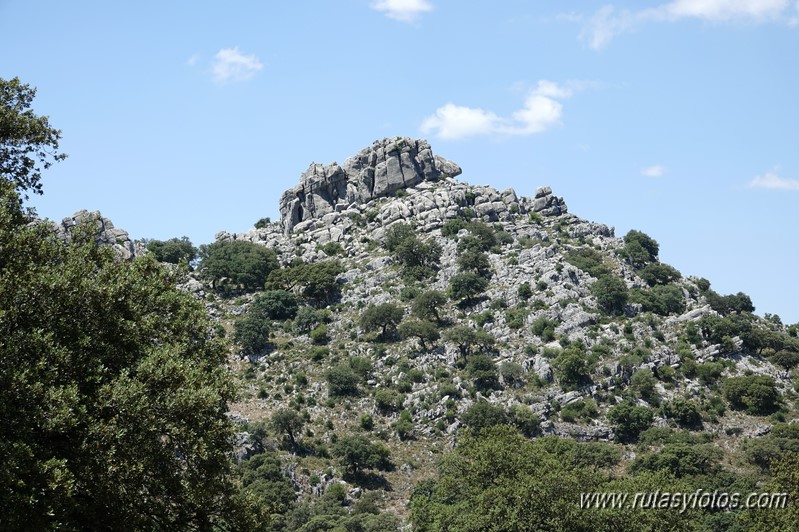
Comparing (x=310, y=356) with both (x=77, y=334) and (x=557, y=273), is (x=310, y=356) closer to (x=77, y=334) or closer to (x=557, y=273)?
(x=557, y=273)

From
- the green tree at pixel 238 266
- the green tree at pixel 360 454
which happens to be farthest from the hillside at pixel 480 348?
the green tree at pixel 238 266

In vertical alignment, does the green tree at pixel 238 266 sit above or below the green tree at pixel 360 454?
above

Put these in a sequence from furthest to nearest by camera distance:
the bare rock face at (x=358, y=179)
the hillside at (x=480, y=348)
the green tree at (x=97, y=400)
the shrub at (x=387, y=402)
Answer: the bare rock face at (x=358, y=179) < the shrub at (x=387, y=402) < the hillside at (x=480, y=348) < the green tree at (x=97, y=400)

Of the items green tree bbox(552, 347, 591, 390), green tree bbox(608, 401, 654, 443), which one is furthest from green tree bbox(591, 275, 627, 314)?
green tree bbox(608, 401, 654, 443)

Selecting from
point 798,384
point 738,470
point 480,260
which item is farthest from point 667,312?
point 738,470

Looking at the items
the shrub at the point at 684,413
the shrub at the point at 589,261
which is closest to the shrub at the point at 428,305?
the shrub at the point at 589,261

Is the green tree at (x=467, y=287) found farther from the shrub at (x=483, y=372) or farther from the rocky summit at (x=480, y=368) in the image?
the shrub at (x=483, y=372)

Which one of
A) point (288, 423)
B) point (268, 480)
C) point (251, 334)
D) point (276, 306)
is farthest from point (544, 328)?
point (268, 480)

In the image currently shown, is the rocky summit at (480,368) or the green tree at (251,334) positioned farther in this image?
the green tree at (251,334)

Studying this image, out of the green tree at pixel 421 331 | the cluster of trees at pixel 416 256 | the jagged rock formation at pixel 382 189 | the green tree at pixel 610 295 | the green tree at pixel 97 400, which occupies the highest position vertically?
the jagged rock formation at pixel 382 189

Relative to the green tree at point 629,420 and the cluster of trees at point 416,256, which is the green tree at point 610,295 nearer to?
the green tree at point 629,420

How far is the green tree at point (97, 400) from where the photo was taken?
1855 centimetres

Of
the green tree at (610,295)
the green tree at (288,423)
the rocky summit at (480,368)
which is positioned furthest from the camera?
the green tree at (610,295)

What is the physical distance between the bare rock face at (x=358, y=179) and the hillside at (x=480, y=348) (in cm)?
1128
